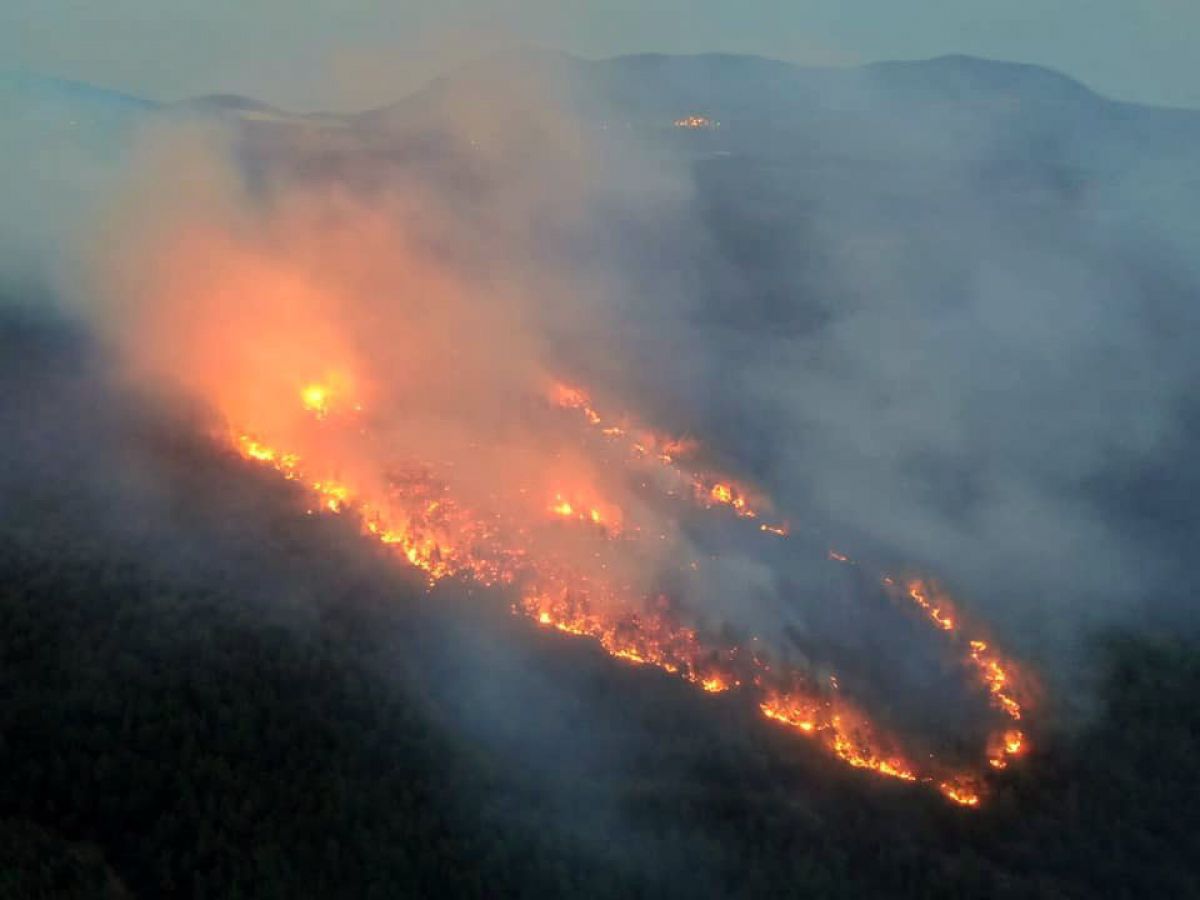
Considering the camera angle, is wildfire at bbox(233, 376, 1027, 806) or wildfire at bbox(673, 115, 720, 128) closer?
wildfire at bbox(233, 376, 1027, 806)

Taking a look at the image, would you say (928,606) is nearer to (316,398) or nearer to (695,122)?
(316,398)

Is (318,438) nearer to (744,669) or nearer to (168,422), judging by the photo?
(168,422)

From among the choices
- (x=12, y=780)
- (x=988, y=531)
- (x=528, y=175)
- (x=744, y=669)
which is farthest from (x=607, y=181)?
(x=12, y=780)

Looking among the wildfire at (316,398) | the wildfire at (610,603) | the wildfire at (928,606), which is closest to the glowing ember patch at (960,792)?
the wildfire at (610,603)

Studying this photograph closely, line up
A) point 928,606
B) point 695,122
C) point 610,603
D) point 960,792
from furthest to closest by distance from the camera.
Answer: point 695,122
point 928,606
point 610,603
point 960,792

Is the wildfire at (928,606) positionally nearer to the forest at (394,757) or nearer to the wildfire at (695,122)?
the forest at (394,757)

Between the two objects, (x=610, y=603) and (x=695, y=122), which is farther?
(x=695, y=122)

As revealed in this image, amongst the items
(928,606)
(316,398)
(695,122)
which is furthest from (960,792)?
(695,122)

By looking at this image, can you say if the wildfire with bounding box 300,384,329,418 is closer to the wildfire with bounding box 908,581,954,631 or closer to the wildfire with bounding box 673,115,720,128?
the wildfire with bounding box 908,581,954,631

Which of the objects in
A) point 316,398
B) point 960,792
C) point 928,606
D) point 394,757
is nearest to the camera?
point 394,757

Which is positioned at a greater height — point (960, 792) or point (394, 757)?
point (394, 757)

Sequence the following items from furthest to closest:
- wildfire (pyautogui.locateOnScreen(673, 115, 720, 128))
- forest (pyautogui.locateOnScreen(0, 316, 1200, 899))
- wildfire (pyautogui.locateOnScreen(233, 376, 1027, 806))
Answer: wildfire (pyautogui.locateOnScreen(673, 115, 720, 128)), wildfire (pyautogui.locateOnScreen(233, 376, 1027, 806)), forest (pyautogui.locateOnScreen(0, 316, 1200, 899))

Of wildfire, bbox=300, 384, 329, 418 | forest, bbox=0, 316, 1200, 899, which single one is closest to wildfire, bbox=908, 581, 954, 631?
forest, bbox=0, 316, 1200, 899
